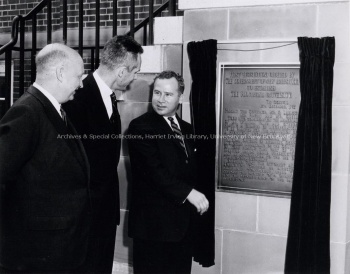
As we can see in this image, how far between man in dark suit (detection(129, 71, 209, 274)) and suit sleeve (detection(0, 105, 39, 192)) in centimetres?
108

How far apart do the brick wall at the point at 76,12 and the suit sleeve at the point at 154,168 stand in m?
3.77

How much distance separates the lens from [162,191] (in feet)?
11.0

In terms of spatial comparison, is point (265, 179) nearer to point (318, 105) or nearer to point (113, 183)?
point (318, 105)

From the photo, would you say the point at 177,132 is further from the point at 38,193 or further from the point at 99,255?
the point at 38,193

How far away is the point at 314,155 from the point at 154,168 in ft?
4.25

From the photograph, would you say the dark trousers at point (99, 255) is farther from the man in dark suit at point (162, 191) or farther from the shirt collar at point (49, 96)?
the shirt collar at point (49, 96)

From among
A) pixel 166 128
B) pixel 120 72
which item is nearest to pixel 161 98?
pixel 166 128

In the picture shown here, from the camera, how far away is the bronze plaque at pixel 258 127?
3.94 metres

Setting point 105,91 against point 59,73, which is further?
point 105,91

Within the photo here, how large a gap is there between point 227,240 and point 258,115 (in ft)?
3.62

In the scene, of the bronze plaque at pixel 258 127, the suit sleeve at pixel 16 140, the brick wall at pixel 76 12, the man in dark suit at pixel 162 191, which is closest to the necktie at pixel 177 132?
the man in dark suit at pixel 162 191

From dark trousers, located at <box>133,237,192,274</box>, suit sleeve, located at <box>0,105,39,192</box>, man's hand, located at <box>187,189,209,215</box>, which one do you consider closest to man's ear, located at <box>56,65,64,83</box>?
suit sleeve, located at <box>0,105,39,192</box>

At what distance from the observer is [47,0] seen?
5.00 m

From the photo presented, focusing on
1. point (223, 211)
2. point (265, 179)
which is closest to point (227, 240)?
point (223, 211)
